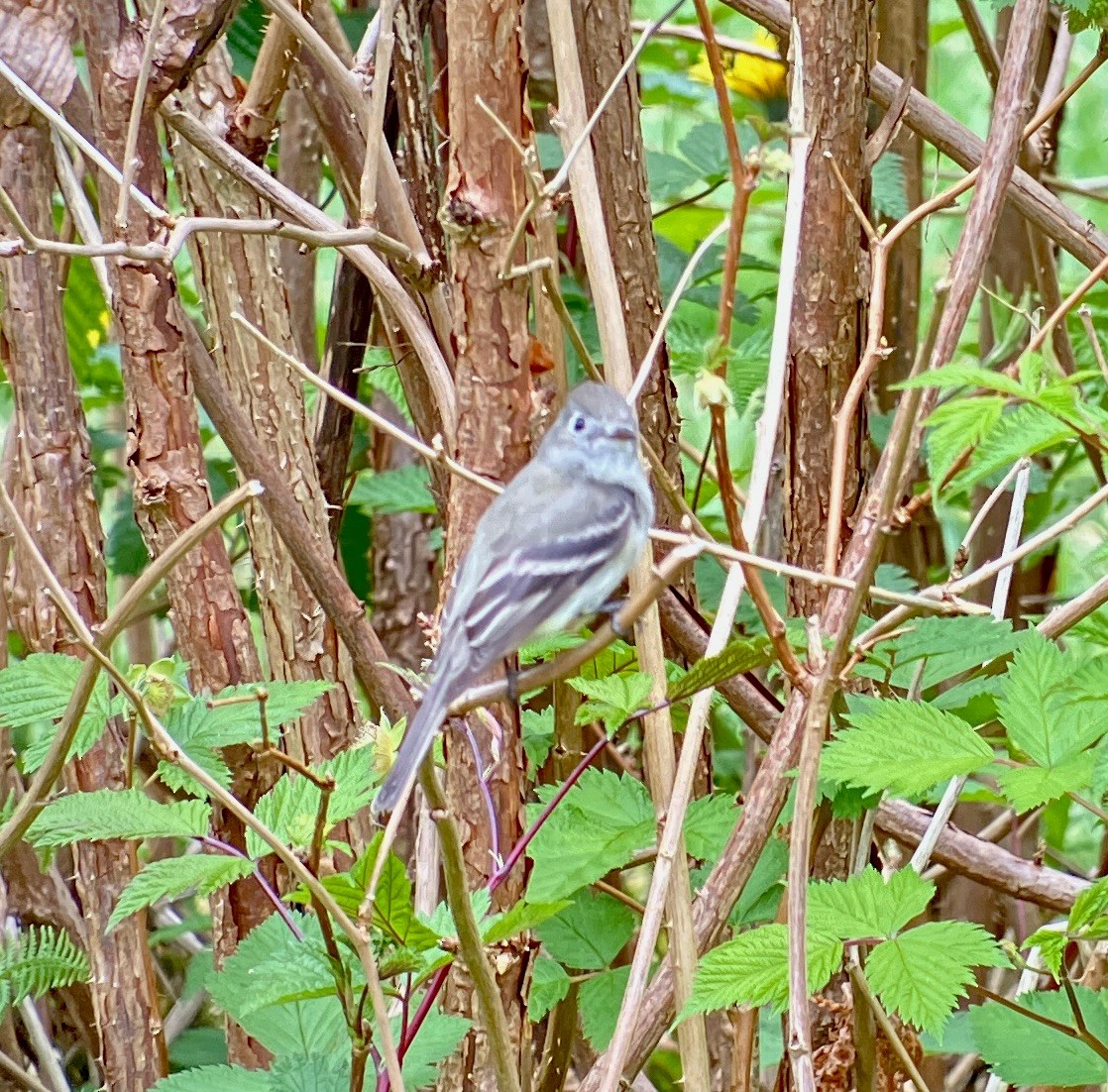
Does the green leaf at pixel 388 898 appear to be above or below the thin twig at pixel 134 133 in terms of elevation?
below

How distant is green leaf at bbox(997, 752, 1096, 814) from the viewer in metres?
1.45

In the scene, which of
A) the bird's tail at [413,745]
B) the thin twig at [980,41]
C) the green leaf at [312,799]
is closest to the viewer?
the bird's tail at [413,745]

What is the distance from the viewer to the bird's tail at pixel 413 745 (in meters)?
1.27

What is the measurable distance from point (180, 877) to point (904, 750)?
0.78 metres

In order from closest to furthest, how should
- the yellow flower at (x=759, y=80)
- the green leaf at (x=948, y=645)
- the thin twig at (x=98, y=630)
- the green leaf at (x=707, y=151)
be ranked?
the thin twig at (x=98, y=630)
the green leaf at (x=948, y=645)
the green leaf at (x=707, y=151)
the yellow flower at (x=759, y=80)

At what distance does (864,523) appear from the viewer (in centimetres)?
165

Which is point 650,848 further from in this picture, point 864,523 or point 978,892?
point 978,892

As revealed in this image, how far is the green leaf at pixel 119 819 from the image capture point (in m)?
1.53

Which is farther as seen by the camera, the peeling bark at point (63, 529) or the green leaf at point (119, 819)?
the peeling bark at point (63, 529)

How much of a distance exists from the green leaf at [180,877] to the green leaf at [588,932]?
0.57 m

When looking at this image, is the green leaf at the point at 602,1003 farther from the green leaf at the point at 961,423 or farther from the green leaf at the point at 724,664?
the green leaf at the point at 961,423

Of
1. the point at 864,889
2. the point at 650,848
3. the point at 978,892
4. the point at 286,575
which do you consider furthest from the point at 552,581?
the point at 978,892

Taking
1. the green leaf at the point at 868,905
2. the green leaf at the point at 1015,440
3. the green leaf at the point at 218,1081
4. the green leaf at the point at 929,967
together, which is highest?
the green leaf at the point at 1015,440

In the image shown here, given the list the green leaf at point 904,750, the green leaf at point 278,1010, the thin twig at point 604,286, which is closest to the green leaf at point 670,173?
the thin twig at point 604,286
